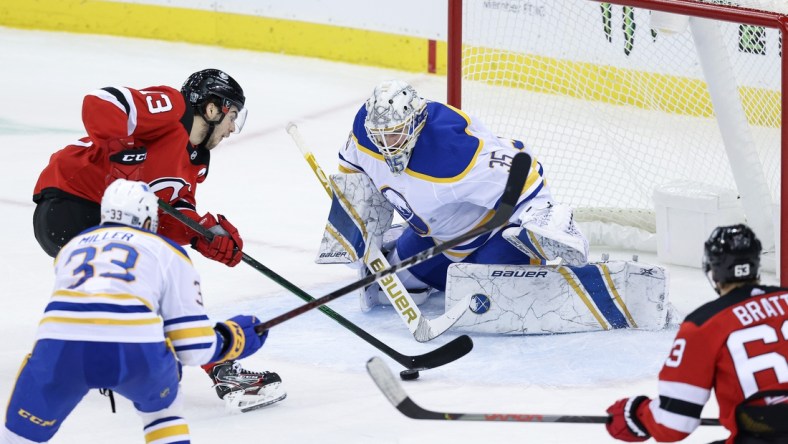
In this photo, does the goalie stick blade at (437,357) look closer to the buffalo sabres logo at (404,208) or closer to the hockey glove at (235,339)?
the buffalo sabres logo at (404,208)

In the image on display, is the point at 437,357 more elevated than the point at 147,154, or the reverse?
the point at 147,154

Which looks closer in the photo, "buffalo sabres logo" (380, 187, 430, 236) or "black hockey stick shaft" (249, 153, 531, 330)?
"black hockey stick shaft" (249, 153, 531, 330)

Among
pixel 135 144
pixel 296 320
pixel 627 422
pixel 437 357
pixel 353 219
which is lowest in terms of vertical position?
pixel 296 320

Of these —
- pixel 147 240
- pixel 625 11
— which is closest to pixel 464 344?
pixel 147 240

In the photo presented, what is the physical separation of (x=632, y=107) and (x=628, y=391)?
2313 millimetres

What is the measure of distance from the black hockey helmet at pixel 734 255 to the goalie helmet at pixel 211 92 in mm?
1729

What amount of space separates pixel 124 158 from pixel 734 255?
1.77 metres

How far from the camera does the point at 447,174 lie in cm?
407

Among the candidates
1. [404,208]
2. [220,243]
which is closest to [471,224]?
[404,208]

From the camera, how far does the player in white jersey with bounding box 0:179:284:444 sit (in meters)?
2.64

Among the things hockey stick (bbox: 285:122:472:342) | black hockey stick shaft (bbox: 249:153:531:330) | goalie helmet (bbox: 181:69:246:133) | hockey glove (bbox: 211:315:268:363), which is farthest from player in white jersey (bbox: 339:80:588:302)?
hockey glove (bbox: 211:315:268:363)

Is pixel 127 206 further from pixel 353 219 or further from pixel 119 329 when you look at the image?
pixel 353 219

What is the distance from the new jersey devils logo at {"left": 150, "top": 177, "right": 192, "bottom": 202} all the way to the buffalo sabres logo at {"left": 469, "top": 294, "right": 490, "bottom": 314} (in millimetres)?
946

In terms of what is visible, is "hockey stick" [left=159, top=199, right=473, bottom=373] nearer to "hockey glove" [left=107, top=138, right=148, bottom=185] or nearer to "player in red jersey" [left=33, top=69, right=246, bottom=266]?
"player in red jersey" [left=33, top=69, right=246, bottom=266]
